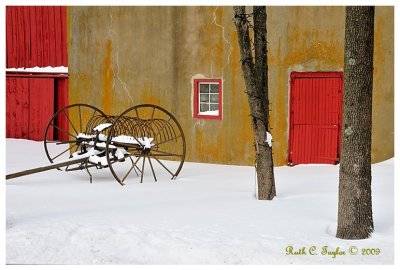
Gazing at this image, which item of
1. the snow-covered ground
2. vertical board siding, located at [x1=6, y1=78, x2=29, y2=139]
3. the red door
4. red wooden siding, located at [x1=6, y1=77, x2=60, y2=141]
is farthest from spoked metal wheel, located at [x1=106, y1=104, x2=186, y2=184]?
vertical board siding, located at [x1=6, y1=78, x2=29, y2=139]

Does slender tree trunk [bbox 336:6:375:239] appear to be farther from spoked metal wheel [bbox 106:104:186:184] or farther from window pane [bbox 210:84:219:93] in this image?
window pane [bbox 210:84:219:93]

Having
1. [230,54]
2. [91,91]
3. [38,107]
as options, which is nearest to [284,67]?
[230,54]

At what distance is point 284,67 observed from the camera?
13812mm

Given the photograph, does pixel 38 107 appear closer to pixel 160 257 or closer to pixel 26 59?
pixel 26 59

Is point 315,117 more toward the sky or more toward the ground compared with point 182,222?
more toward the sky

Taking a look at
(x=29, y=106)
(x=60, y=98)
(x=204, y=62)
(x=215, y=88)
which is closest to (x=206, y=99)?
(x=215, y=88)

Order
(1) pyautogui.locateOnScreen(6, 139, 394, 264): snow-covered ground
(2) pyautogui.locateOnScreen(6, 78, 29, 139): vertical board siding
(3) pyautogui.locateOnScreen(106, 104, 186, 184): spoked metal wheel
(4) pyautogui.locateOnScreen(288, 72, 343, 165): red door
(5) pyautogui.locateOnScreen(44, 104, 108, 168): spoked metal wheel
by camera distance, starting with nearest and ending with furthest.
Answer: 1. (1) pyautogui.locateOnScreen(6, 139, 394, 264): snow-covered ground
2. (3) pyautogui.locateOnScreen(106, 104, 186, 184): spoked metal wheel
3. (5) pyautogui.locateOnScreen(44, 104, 108, 168): spoked metal wheel
4. (4) pyautogui.locateOnScreen(288, 72, 343, 165): red door
5. (2) pyautogui.locateOnScreen(6, 78, 29, 139): vertical board siding

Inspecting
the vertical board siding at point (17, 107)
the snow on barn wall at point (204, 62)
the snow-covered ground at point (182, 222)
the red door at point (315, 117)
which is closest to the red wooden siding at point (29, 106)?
the vertical board siding at point (17, 107)

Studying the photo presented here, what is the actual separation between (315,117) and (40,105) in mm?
10483

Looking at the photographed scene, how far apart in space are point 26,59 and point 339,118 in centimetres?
1181

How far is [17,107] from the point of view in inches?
816

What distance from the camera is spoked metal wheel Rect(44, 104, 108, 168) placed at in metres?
12.5

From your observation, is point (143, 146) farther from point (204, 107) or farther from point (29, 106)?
point (29, 106)

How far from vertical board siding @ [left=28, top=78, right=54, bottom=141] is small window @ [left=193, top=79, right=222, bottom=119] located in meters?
7.07
